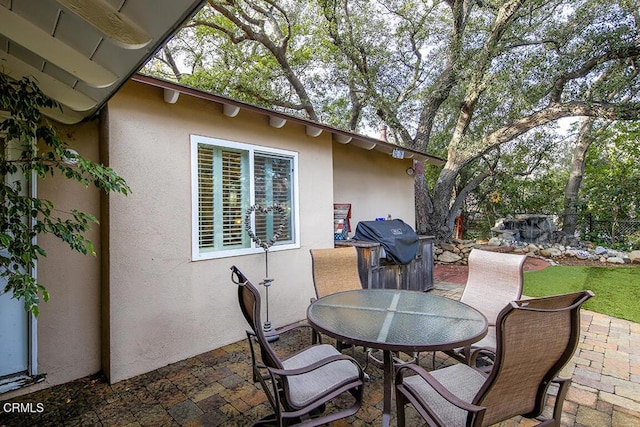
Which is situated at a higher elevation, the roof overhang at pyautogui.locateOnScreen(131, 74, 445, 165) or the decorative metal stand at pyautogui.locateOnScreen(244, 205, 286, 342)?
the roof overhang at pyautogui.locateOnScreen(131, 74, 445, 165)

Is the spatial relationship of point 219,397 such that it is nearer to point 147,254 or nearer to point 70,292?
point 147,254

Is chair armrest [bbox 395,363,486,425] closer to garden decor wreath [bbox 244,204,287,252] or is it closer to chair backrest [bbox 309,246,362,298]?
chair backrest [bbox 309,246,362,298]

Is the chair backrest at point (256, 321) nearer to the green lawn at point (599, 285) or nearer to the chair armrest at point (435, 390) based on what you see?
the chair armrest at point (435, 390)

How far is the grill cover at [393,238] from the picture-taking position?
Answer: 5117mm

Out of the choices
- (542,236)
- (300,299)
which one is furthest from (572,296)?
(542,236)

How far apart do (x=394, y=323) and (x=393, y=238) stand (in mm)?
2890

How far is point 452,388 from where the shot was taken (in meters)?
2.07

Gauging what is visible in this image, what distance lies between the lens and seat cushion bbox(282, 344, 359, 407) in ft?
6.66

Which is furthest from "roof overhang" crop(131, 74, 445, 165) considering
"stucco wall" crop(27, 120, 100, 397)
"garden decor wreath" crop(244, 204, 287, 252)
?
"garden decor wreath" crop(244, 204, 287, 252)

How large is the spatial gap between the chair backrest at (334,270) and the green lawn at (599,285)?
390cm

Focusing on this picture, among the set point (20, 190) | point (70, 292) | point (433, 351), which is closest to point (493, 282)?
point (433, 351)

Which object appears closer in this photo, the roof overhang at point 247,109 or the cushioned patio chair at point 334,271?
the roof overhang at point 247,109

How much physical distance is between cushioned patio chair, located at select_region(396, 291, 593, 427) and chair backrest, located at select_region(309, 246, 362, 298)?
1.87m

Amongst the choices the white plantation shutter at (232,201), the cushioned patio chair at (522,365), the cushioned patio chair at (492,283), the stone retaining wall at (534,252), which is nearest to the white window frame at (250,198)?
the white plantation shutter at (232,201)
